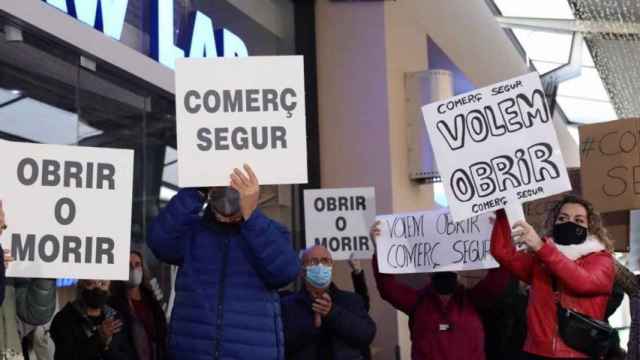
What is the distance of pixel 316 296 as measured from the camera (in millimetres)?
5648

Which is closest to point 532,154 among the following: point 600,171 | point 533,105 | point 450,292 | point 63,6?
point 533,105

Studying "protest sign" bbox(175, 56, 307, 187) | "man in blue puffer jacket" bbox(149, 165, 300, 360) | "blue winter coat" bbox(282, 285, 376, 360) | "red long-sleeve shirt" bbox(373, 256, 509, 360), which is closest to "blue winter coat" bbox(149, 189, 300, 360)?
"man in blue puffer jacket" bbox(149, 165, 300, 360)

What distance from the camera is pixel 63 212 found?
4.55m

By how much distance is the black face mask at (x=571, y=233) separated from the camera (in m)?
4.93

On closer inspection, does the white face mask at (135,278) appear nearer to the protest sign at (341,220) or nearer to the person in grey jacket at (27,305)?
the person in grey jacket at (27,305)

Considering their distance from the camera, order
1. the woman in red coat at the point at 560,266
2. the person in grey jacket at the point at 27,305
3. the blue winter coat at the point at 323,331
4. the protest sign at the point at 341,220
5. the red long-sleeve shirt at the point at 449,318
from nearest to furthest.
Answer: the person in grey jacket at the point at 27,305 → the woman in red coat at the point at 560,266 → the blue winter coat at the point at 323,331 → the red long-sleeve shirt at the point at 449,318 → the protest sign at the point at 341,220

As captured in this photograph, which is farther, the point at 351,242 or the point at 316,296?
the point at 351,242

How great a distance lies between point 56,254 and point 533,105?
2306 mm

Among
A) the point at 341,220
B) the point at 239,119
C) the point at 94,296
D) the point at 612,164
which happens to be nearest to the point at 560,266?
the point at 239,119

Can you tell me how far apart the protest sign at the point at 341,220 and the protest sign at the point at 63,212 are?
8.25 feet

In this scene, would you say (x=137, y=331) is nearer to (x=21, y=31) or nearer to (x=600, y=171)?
(x=21, y=31)

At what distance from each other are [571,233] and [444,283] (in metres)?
1.38

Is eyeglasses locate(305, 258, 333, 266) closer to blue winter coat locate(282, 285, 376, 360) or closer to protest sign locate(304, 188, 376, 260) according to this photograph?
blue winter coat locate(282, 285, 376, 360)

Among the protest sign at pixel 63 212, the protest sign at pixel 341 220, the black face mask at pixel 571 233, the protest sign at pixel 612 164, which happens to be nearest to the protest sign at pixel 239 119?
the protest sign at pixel 63 212
